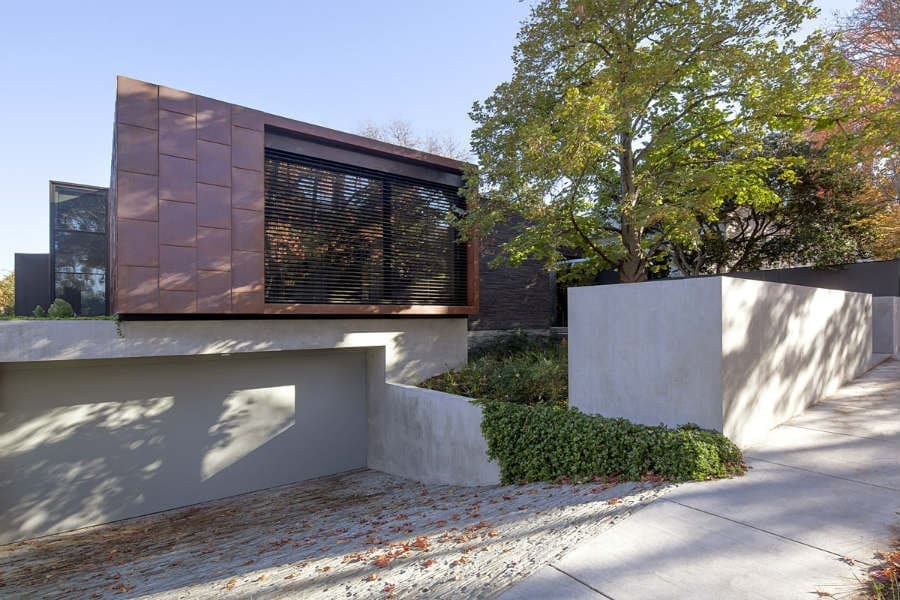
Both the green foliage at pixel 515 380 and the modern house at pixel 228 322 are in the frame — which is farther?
the green foliage at pixel 515 380

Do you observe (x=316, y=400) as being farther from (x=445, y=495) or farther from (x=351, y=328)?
(x=445, y=495)

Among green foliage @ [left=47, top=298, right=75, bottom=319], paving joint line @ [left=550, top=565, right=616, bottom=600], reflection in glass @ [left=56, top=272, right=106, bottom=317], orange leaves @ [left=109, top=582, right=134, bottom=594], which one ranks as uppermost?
reflection in glass @ [left=56, top=272, right=106, bottom=317]

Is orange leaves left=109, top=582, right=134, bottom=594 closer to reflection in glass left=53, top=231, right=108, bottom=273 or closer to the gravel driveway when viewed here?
the gravel driveway

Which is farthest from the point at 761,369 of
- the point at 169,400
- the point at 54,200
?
the point at 54,200

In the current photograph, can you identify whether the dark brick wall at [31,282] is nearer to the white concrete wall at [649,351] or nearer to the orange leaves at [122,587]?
the orange leaves at [122,587]

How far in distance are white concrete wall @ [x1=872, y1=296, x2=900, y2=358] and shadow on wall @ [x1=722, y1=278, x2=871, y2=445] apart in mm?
3834

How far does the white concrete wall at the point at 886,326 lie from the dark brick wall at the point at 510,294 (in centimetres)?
756

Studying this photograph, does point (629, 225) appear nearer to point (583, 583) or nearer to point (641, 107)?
point (641, 107)

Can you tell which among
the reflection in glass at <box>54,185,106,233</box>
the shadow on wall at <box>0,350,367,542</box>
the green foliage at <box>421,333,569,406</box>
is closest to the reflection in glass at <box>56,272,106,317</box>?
the reflection in glass at <box>54,185,106,233</box>

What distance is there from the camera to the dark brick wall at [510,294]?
544 inches

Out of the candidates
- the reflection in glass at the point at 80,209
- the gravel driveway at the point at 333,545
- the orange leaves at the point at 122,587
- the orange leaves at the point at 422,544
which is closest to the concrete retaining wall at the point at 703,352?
the gravel driveway at the point at 333,545

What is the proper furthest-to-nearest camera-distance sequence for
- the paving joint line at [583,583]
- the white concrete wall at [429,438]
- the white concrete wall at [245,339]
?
the white concrete wall at [429,438] → the white concrete wall at [245,339] → the paving joint line at [583,583]

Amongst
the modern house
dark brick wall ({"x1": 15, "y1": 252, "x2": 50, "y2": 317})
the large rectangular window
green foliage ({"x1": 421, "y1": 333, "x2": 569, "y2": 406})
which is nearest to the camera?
the modern house

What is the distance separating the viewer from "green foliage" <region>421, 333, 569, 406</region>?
26.9ft
